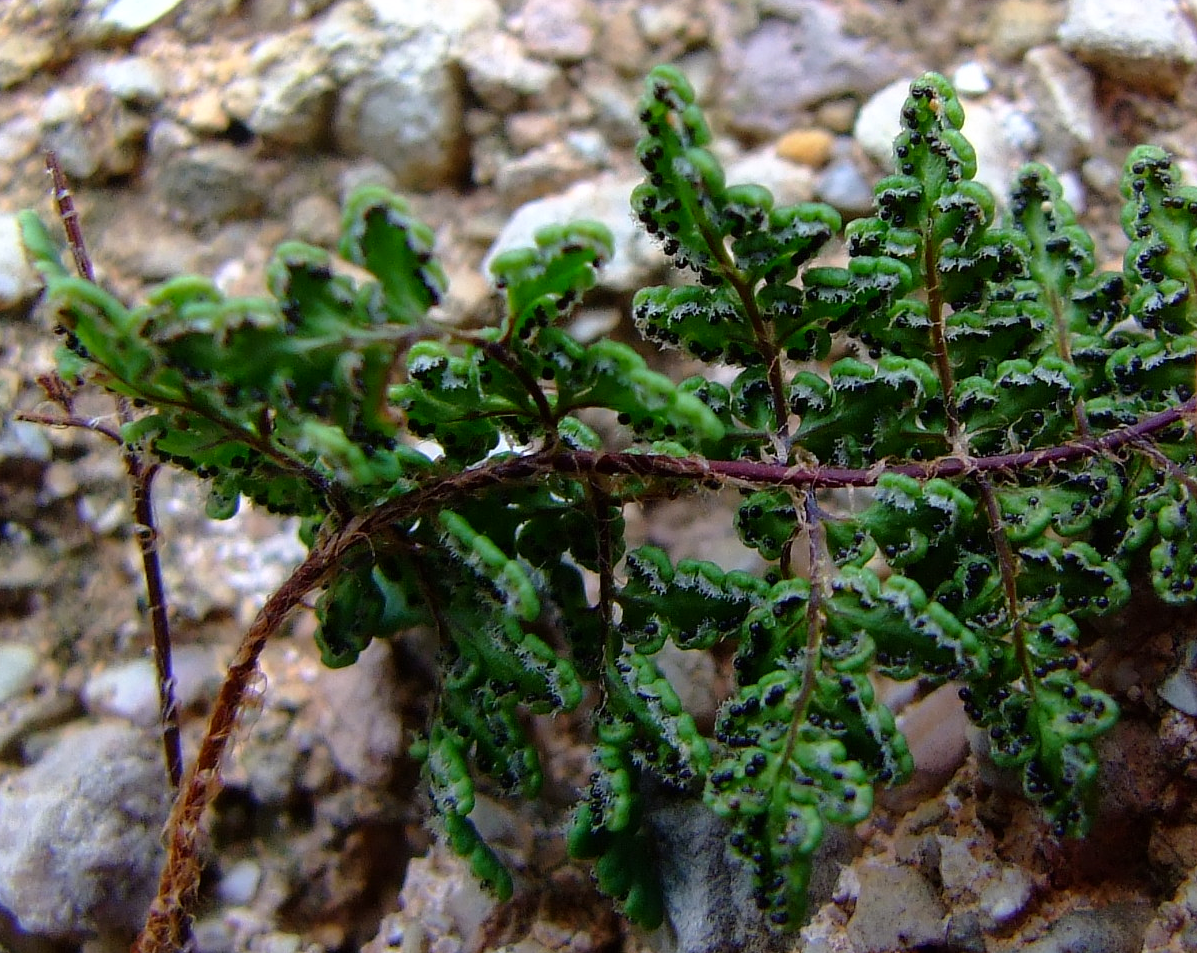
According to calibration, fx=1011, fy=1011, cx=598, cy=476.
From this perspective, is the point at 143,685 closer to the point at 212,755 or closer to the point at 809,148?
the point at 212,755

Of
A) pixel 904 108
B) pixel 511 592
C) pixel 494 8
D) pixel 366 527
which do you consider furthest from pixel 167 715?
pixel 494 8

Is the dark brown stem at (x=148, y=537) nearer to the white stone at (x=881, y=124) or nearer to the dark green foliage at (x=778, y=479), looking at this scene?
the dark green foliage at (x=778, y=479)

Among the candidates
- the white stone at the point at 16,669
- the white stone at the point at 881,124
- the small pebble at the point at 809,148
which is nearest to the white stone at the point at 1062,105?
the white stone at the point at 881,124

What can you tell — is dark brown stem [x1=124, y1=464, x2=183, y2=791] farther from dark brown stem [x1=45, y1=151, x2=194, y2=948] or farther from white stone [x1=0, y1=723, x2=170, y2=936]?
white stone [x1=0, y1=723, x2=170, y2=936]

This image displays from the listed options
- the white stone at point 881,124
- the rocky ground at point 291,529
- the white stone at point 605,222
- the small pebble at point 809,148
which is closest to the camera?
the rocky ground at point 291,529

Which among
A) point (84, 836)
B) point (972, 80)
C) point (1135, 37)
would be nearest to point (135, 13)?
point (84, 836)

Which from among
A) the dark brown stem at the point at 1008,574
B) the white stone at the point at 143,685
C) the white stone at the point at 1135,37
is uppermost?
the white stone at the point at 1135,37

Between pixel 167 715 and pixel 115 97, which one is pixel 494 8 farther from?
pixel 167 715
